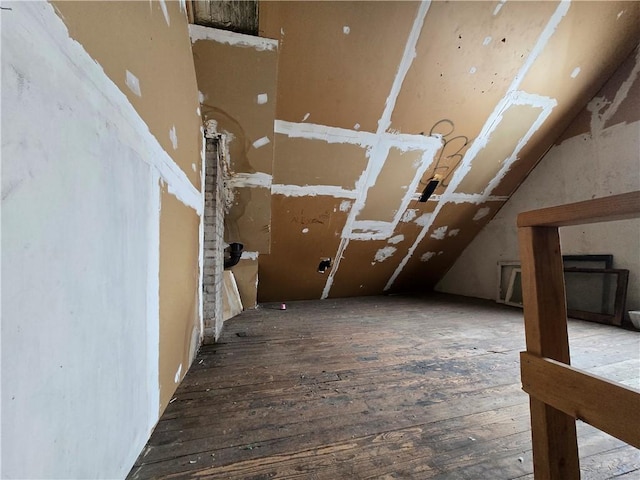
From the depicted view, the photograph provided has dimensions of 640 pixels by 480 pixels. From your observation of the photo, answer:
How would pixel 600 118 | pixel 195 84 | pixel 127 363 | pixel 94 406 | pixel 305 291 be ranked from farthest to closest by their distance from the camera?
pixel 305 291
pixel 600 118
pixel 195 84
pixel 127 363
pixel 94 406

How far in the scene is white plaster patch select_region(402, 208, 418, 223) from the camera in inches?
146

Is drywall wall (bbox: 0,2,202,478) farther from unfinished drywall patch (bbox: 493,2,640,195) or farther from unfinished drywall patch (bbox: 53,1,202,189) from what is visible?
unfinished drywall patch (bbox: 493,2,640,195)

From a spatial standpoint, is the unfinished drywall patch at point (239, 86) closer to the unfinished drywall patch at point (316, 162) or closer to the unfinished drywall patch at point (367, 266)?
the unfinished drywall patch at point (316, 162)

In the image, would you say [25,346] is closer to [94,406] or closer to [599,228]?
[94,406]

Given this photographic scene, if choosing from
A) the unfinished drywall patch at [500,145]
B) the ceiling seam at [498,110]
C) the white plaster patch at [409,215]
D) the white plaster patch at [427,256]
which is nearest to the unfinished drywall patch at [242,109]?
the white plaster patch at [409,215]

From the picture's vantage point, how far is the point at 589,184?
3.32 meters

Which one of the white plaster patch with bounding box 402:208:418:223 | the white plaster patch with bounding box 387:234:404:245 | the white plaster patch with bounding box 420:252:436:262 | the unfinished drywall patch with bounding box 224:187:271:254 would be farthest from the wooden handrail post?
the white plaster patch with bounding box 420:252:436:262

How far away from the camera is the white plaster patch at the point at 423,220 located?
3.85 m

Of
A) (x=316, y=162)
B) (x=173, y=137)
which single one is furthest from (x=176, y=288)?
(x=316, y=162)

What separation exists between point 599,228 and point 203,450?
4.45 metres

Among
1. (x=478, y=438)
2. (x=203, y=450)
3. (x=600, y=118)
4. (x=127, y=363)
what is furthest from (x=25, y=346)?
(x=600, y=118)

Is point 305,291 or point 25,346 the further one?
point 305,291

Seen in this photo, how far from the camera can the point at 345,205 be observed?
3389 mm

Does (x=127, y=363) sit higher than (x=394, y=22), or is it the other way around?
(x=394, y=22)
